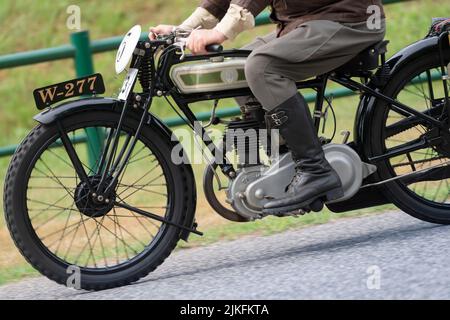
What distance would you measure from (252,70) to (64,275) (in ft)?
4.68

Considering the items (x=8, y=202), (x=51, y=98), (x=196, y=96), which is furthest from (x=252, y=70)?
(x=8, y=202)

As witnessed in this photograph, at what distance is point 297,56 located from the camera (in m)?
5.41

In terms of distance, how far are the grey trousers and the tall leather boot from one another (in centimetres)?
7

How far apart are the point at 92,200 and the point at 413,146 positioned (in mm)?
1885

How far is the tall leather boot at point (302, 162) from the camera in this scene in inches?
215

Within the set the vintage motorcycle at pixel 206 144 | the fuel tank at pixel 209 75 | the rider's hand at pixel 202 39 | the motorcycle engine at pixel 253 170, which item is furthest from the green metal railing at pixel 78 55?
the rider's hand at pixel 202 39

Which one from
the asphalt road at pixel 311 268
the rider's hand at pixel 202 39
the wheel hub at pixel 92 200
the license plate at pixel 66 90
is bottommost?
the asphalt road at pixel 311 268

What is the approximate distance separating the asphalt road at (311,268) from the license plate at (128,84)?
98 centimetres

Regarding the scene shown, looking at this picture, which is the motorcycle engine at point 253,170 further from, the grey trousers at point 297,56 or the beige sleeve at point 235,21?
the beige sleeve at point 235,21

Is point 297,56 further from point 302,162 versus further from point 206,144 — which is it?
point 206,144

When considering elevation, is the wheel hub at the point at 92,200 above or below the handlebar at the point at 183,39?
below

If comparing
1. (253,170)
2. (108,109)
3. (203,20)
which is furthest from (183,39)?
(253,170)

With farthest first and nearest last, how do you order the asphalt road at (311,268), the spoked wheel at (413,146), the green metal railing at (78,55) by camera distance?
the green metal railing at (78,55) → the spoked wheel at (413,146) → the asphalt road at (311,268)

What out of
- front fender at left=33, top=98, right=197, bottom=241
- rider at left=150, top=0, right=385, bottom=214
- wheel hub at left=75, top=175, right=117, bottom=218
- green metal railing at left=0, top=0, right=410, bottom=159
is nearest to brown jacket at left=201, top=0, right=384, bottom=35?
rider at left=150, top=0, right=385, bottom=214
